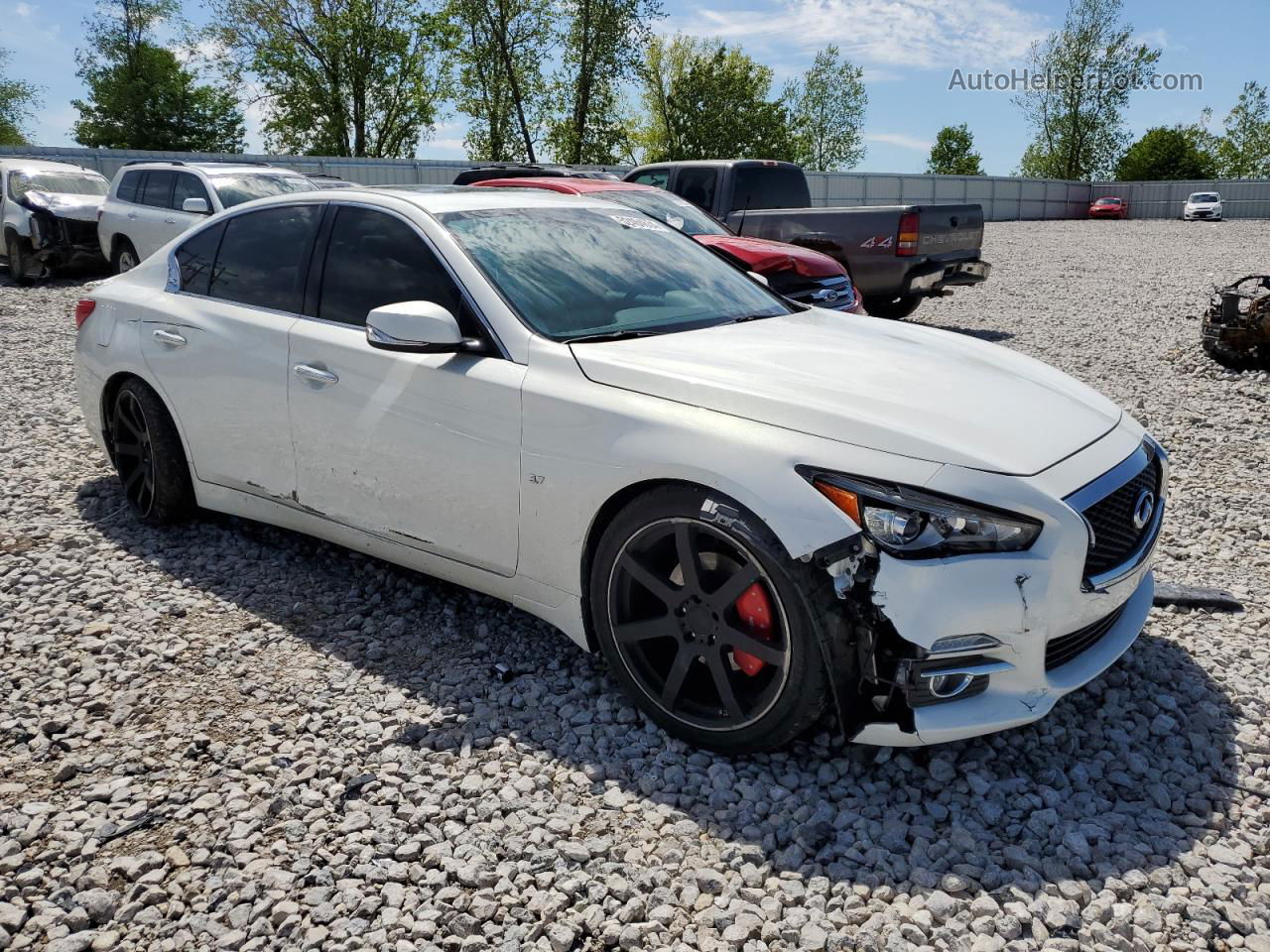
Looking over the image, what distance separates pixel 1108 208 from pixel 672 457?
1980 inches

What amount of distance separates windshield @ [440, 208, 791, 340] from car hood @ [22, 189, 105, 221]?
541 inches

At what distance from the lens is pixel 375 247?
3.99m

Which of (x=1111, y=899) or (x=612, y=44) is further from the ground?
(x=612, y=44)

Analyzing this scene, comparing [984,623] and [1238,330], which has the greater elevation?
[1238,330]

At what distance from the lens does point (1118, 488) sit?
2990mm

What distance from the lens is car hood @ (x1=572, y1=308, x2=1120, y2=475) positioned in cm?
282

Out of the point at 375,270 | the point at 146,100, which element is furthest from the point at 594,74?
the point at 375,270

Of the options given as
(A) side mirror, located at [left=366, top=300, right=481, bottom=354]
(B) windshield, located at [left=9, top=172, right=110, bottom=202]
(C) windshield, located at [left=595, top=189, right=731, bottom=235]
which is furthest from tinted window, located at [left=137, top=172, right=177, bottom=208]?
(A) side mirror, located at [left=366, top=300, right=481, bottom=354]

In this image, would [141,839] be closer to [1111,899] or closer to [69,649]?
[69,649]

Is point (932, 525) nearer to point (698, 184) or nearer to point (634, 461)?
point (634, 461)

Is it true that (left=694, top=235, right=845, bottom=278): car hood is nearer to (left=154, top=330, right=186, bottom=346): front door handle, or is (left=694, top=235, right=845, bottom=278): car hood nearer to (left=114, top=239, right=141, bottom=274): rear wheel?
(left=154, top=330, right=186, bottom=346): front door handle

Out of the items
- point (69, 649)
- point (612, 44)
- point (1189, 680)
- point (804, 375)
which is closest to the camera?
point (804, 375)

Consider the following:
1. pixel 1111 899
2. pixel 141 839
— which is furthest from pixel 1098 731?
pixel 141 839

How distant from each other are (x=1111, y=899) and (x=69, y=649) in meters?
3.62
